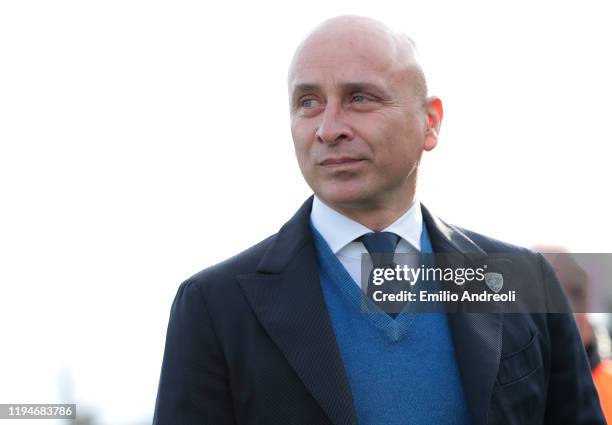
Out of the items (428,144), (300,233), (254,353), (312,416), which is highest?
(428,144)

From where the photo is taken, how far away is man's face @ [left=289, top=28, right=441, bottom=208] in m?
3.65

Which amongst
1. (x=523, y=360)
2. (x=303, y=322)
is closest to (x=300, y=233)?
(x=303, y=322)

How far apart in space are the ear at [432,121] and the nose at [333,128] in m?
0.47

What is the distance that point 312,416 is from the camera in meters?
3.52

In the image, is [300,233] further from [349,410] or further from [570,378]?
[570,378]

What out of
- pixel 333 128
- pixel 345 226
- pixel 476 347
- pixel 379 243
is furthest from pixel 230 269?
pixel 476 347

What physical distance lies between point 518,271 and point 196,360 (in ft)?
4.37

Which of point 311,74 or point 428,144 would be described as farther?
point 428,144

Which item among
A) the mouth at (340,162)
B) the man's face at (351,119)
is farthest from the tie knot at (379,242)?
the mouth at (340,162)

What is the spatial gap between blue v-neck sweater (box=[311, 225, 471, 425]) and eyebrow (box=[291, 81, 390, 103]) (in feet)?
1.96

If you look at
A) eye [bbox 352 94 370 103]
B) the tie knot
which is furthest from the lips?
the tie knot

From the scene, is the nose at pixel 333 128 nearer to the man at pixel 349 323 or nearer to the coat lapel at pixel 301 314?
the man at pixel 349 323

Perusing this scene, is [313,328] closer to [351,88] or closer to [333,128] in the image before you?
[333,128]

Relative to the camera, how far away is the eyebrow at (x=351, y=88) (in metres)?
3.66
